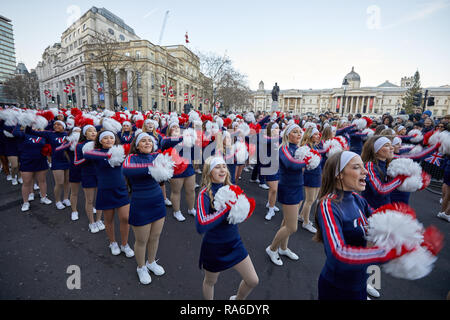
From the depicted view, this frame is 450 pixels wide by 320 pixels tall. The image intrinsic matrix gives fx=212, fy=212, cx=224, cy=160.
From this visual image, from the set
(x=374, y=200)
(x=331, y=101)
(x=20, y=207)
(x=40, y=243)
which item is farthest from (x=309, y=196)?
(x=331, y=101)

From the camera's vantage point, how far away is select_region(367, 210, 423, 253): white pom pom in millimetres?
1334

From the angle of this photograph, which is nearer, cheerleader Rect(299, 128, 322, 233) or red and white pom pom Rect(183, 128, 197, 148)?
cheerleader Rect(299, 128, 322, 233)

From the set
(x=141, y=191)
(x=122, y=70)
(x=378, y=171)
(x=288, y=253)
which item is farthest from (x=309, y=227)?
(x=122, y=70)

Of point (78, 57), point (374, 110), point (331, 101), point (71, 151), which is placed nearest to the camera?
point (71, 151)

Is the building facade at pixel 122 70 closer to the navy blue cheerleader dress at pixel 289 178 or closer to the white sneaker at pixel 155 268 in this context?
the navy blue cheerleader dress at pixel 289 178

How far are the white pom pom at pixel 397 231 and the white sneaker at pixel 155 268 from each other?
304 cm

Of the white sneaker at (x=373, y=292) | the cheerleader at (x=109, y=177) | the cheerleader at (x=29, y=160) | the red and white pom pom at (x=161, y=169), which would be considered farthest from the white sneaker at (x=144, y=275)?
the cheerleader at (x=29, y=160)

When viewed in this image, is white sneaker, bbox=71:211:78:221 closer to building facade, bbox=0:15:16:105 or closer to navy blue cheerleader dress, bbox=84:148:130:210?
navy blue cheerleader dress, bbox=84:148:130:210

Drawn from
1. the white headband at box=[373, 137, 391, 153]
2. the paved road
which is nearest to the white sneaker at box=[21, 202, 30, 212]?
the paved road

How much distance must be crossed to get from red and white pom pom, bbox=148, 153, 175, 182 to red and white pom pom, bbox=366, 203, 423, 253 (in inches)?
91.4

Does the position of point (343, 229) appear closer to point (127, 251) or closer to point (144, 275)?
point (144, 275)

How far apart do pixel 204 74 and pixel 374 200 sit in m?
32.5

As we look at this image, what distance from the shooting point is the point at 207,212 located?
2316 mm

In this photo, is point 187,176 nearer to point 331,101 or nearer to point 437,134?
point 437,134
